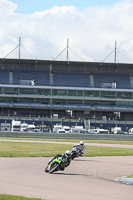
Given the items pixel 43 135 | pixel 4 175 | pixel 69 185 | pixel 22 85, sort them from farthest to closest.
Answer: pixel 22 85 → pixel 43 135 → pixel 4 175 → pixel 69 185

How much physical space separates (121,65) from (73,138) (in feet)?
163

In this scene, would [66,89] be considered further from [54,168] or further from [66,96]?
[54,168]

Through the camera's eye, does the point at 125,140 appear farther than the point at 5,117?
No

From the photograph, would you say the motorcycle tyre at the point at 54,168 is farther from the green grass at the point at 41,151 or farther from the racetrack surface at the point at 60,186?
the green grass at the point at 41,151

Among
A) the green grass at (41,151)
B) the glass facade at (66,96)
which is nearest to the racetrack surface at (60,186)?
the green grass at (41,151)

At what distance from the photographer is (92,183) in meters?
17.1

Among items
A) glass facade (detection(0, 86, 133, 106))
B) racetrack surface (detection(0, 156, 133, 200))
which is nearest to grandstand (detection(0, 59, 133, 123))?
glass facade (detection(0, 86, 133, 106))

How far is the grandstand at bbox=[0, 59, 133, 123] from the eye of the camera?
102750 mm

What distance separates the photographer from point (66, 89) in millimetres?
104062

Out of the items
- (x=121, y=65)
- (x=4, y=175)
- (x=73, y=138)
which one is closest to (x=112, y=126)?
(x=121, y=65)

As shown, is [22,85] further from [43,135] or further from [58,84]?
[43,135]

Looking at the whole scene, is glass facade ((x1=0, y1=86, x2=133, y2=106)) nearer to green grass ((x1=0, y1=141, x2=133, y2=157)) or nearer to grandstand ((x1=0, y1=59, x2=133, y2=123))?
grandstand ((x1=0, y1=59, x2=133, y2=123))

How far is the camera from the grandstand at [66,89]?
10275 centimetres

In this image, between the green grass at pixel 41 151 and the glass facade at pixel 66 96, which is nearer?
the green grass at pixel 41 151
